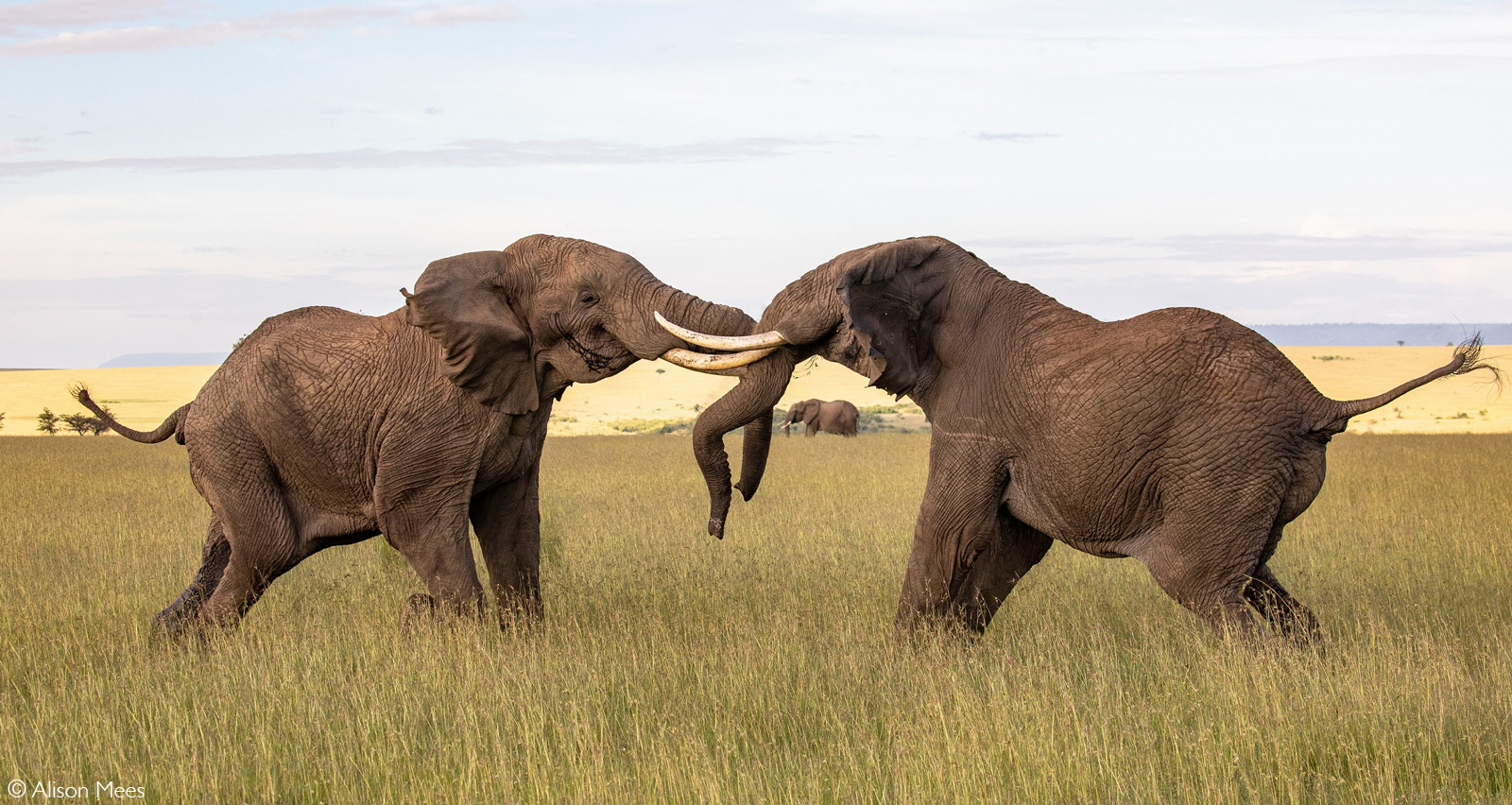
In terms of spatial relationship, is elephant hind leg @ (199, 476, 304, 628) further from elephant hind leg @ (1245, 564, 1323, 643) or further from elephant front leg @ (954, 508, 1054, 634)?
elephant hind leg @ (1245, 564, 1323, 643)

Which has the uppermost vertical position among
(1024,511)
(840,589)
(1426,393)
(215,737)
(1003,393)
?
(1003,393)

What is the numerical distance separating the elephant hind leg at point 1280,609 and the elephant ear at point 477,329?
409cm

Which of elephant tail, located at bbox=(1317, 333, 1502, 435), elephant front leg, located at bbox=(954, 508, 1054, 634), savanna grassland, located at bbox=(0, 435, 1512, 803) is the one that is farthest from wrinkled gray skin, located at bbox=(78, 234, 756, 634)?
elephant tail, located at bbox=(1317, 333, 1502, 435)

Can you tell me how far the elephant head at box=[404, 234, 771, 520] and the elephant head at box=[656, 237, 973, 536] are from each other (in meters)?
0.18

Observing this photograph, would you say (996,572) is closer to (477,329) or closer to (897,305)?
(897,305)

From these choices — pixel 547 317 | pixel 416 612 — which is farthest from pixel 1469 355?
pixel 416 612

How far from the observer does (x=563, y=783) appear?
510 cm

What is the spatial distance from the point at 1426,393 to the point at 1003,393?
2119 inches

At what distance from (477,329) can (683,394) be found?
60.2 metres

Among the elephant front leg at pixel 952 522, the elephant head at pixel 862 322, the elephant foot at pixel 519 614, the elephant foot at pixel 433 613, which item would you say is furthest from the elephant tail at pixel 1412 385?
the elephant foot at pixel 433 613

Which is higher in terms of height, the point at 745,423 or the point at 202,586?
the point at 745,423

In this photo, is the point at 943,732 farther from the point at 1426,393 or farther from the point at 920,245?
the point at 1426,393

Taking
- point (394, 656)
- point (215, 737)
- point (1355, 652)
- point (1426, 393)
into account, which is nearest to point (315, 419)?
point (394, 656)

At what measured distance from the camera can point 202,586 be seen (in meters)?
8.12
